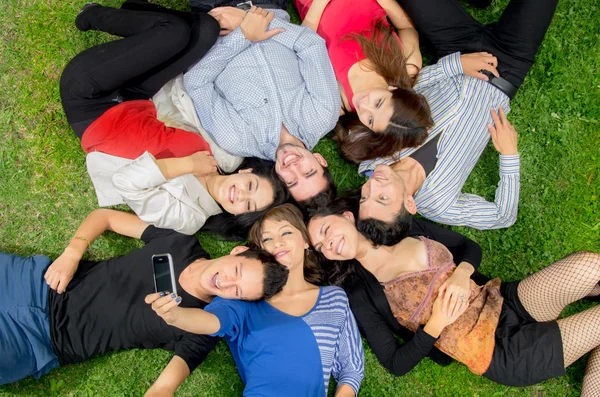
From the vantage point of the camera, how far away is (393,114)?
4.34m

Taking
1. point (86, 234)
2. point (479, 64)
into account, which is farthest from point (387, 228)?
point (86, 234)

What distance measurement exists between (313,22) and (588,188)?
305 centimetres

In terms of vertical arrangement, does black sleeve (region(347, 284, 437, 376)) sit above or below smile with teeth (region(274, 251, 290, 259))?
below

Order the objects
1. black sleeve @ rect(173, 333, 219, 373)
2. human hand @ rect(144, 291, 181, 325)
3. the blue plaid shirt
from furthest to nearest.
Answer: the blue plaid shirt, black sleeve @ rect(173, 333, 219, 373), human hand @ rect(144, 291, 181, 325)

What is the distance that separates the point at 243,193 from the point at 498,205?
2.31m

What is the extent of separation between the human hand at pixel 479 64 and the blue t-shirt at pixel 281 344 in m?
2.43

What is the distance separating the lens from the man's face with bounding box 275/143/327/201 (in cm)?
428

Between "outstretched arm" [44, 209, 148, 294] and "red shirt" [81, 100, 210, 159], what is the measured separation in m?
0.58

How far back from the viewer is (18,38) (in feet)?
15.5

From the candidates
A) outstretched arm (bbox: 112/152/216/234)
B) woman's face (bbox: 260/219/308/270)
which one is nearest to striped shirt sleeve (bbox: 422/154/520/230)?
woman's face (bbox: 260/219/308/270)

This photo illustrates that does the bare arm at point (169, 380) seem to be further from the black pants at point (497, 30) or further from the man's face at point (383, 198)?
the black pants at point (497, 30)

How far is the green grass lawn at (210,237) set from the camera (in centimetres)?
469

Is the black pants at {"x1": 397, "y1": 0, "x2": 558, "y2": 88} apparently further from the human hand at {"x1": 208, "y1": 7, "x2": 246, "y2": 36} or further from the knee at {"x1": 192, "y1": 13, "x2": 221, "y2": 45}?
the knee at {"x1": 192, "y1": 13, "x2": 221, "y2": 45}

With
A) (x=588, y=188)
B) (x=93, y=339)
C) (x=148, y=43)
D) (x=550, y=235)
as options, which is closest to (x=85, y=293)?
(x=93, y=339)
